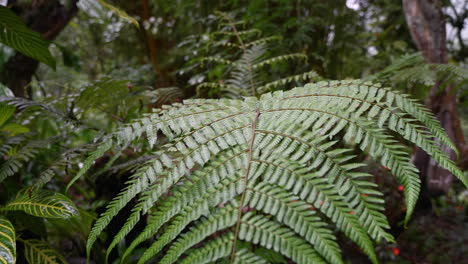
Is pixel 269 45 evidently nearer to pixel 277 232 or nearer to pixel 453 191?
pixel 277 232

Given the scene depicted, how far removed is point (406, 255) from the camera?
2752 millimetres

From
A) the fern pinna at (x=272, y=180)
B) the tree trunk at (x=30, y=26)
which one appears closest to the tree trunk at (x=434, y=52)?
the fern pinna at (x=272, y=180)

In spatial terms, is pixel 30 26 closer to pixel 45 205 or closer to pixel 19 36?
pixel 19 36

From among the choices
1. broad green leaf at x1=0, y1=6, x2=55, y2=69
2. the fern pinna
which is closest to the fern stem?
the fern pinna

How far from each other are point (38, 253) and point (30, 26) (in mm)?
1558

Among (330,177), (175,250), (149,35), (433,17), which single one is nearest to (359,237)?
(330,177)

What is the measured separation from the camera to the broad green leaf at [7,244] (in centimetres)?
78

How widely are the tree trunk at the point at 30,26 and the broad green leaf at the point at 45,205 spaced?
3.99 ft

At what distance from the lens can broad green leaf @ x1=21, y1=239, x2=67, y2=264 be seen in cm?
109

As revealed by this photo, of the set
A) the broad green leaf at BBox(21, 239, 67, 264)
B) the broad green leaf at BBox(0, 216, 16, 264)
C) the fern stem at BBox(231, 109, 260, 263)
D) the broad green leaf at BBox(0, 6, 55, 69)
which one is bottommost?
the broad green leaf at BBox(21, 239, 67, 264)

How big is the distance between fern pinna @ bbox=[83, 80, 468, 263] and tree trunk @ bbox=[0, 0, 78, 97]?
61.9 inches

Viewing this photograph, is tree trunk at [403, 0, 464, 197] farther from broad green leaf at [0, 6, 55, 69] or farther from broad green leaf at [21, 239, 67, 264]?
broad green leaf at [0, 6, 55, 69]

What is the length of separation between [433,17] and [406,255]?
2.06 metres

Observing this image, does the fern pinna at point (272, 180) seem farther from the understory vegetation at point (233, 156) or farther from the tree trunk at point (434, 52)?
the tree trunk at point (434, 52)
